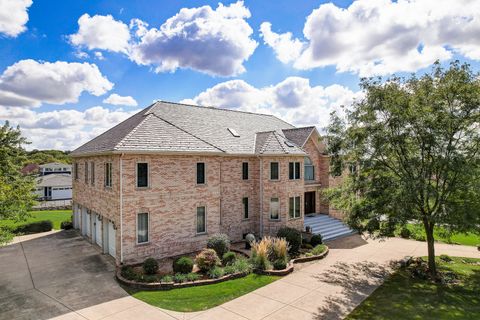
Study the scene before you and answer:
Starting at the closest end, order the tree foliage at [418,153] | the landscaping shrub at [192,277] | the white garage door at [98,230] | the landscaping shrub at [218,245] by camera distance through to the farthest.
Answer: the tree foliage at [418,153] → the landscaping shrub at [192,277] → the landscaping shrub at [218,245] → the white garage door at [98,230]

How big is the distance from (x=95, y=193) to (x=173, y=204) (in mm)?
6384

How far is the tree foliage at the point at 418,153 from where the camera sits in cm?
1291

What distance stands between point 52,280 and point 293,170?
1678 centimetres

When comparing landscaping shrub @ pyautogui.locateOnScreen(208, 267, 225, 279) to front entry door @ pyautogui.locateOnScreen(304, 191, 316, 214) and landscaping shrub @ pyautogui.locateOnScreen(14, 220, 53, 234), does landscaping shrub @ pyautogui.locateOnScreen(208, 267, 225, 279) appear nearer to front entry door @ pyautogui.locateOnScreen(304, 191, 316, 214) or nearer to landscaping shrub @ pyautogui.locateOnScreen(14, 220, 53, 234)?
front entry door @ pyautogui.locateOnScreen(304, 191, 316, 214)

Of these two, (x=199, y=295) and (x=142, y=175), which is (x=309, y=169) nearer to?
(x=142, y=175)

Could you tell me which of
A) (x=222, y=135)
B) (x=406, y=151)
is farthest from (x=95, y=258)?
(x=406, y=151)

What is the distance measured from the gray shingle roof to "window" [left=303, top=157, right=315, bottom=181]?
3092 millimetres

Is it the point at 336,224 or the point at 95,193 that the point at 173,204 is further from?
the point at 336,224

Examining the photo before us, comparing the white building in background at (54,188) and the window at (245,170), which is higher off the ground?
the window at (245,170)

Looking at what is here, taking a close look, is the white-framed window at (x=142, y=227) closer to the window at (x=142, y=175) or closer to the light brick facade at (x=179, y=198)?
the light brick facade at (x=179, y=198)

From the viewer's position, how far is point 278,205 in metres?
22.1

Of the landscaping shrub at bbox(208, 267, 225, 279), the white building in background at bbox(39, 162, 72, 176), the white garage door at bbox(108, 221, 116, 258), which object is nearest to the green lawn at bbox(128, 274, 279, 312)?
the landscaping shrub at bbox(208, 267, 225, 279)

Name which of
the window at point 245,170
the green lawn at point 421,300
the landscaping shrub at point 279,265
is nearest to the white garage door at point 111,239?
the landscaping shrub at point 279,265

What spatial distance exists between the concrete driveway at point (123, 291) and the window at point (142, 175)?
188 inches
